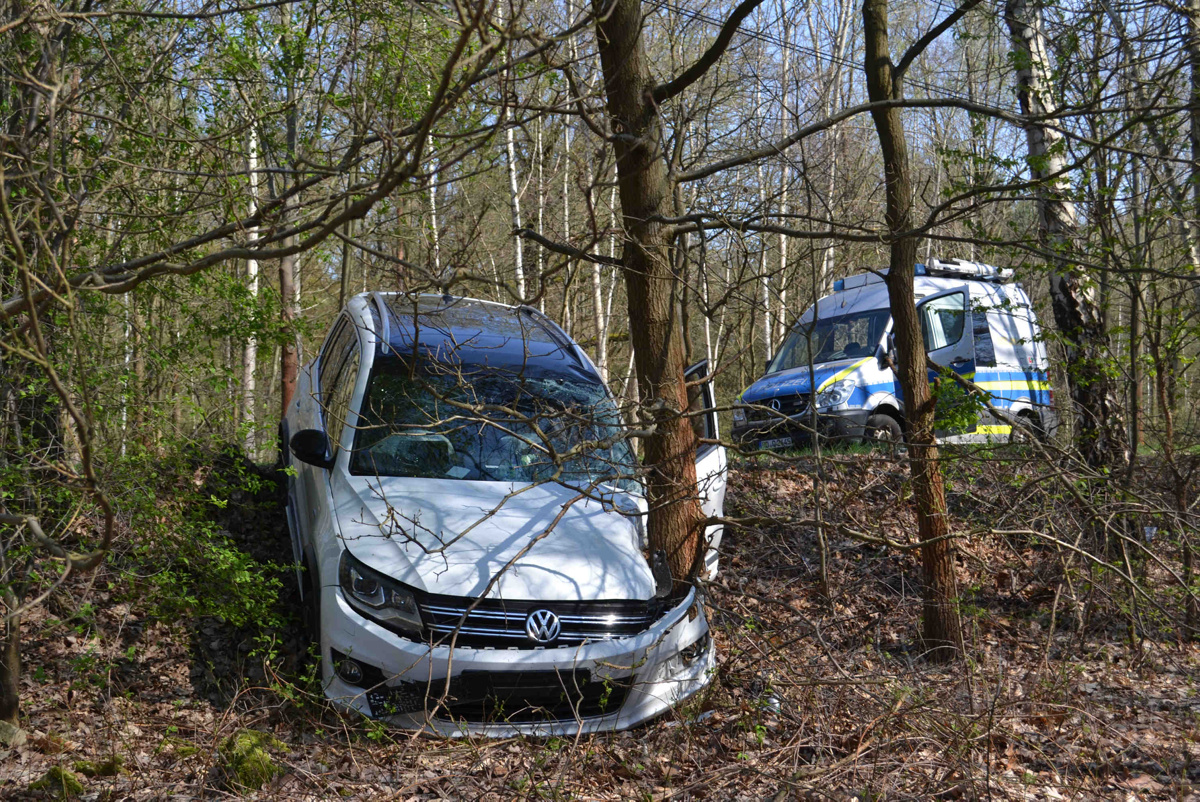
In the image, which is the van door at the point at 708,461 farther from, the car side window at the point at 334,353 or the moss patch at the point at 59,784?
the moss patch at the point at 59,784

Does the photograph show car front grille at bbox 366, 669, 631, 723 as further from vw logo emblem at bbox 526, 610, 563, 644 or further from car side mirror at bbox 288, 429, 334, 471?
car side mirror at bbox 288, 429, 334, 471

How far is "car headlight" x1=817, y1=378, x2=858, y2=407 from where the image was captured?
11.5 metres

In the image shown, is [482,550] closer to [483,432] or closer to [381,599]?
[381,599]

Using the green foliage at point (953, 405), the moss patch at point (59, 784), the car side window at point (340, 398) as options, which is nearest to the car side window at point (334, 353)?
the car side window at point (340, 398)

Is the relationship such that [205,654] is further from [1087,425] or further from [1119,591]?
[1087,425]

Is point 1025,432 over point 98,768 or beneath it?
over

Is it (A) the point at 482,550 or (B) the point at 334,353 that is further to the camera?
(B) the point at 334,353

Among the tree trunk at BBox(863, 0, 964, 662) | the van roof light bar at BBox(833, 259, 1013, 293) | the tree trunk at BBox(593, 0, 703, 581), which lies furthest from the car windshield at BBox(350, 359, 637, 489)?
the van roof light bar at BBox(833, 259, 1013, 293)

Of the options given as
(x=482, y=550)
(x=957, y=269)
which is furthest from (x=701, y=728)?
(x=957, y=269)

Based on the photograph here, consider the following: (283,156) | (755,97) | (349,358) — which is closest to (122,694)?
(349,358)

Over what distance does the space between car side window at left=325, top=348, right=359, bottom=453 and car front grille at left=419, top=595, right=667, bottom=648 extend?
4.77 feet

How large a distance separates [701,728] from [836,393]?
23.8 feet

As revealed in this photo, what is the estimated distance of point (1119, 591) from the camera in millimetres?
6930

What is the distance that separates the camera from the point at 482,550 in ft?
16.0
